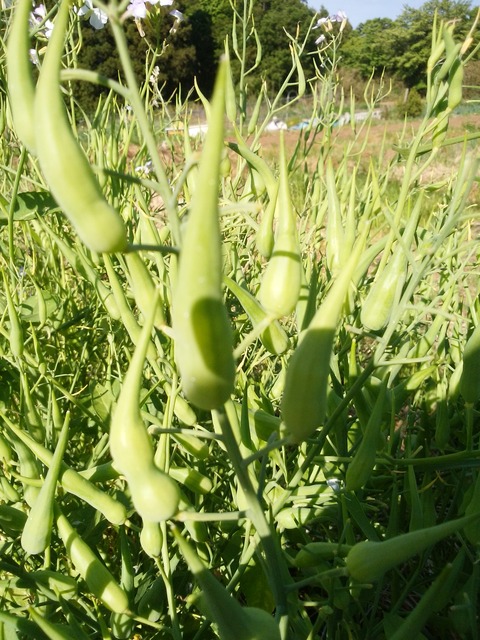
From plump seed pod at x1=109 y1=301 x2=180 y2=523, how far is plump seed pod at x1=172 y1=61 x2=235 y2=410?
0.02m

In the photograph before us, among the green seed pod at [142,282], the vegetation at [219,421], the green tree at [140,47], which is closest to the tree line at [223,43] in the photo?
the green tree at [140,47]

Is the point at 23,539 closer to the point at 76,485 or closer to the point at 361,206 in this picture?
the point at 76,485

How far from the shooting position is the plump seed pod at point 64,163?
238mm

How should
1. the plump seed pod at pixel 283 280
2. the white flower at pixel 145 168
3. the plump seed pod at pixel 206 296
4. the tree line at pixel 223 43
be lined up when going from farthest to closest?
the tree line at pixel 223 43, the white flower at pixel 145 168, the plump seed pod at pixel 283 280, the plump seed pod at pixel 206 296

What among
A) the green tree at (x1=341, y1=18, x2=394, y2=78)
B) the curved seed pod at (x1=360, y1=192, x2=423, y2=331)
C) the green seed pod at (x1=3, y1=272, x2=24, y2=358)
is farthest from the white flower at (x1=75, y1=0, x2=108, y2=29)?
the green tree at (x1=341, y1=18, x2=394, y2=78)

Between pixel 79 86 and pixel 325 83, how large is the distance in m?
2.71

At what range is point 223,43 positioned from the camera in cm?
85

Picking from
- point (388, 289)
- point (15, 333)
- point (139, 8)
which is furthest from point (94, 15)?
point (388, 289)

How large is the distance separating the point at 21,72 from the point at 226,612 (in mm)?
295

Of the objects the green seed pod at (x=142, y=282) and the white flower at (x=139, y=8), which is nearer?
the green seed pod at (x=142, y=282)

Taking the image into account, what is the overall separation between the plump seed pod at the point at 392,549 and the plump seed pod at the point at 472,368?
0.12m

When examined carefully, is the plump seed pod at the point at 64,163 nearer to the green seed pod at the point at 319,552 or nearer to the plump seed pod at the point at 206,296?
the plump seed pod at the point at 206,296

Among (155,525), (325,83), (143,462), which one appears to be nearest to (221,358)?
(143,462)

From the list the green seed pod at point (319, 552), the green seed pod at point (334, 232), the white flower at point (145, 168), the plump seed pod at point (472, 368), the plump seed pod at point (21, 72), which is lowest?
the green seed pod at point (319, 552)
